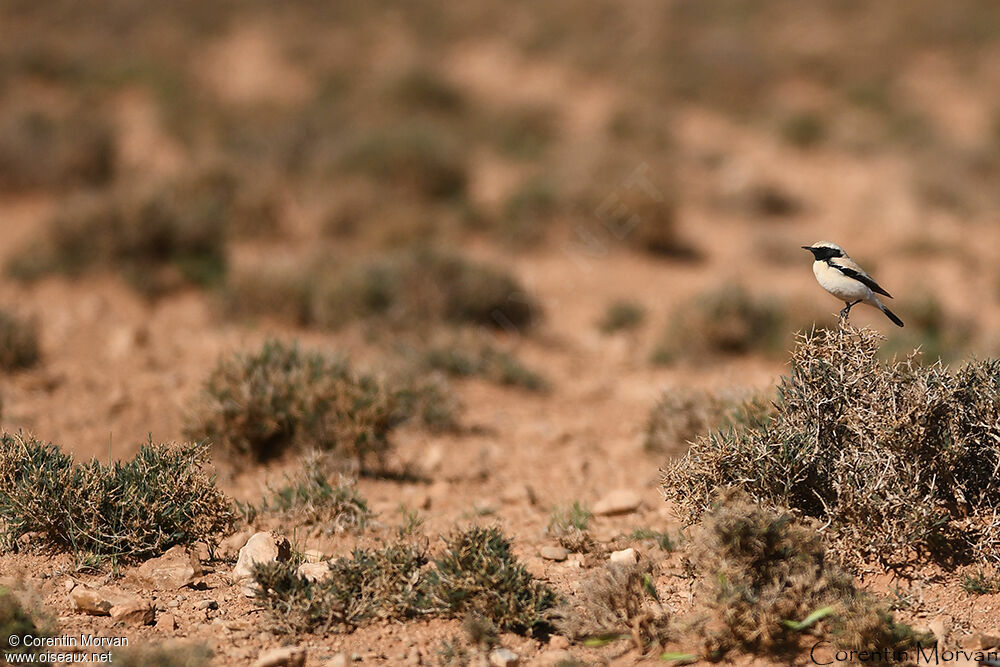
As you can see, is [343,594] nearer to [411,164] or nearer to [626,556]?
[626,556]

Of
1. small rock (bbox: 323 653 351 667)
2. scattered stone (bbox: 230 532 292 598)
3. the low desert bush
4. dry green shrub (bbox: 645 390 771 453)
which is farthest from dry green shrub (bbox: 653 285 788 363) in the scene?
small rock (bbox: 323 653 351 667)

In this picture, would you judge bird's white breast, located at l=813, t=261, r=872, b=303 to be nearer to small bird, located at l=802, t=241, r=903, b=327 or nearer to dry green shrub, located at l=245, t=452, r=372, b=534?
small bird, located at l=802, t=241, r=903, b=327

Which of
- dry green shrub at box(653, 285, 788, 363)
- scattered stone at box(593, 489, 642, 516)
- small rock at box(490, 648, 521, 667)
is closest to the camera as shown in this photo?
small rock at box(490, 648, 521, 667)

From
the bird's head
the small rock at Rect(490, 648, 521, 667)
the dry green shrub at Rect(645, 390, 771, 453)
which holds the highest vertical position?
the bird's head

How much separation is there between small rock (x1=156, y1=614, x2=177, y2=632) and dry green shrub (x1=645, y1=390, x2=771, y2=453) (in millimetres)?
2966

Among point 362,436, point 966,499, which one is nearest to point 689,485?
point 966,499

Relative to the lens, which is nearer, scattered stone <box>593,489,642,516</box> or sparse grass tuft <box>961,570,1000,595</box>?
sparse grass tuft <box>961,570,1000,595</box>

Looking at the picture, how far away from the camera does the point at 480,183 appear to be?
12.0 m

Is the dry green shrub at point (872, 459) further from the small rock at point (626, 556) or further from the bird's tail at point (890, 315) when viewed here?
the small rock at point (626, 556)

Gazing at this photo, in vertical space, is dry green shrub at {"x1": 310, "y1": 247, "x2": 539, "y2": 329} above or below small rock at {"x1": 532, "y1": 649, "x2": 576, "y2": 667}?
above

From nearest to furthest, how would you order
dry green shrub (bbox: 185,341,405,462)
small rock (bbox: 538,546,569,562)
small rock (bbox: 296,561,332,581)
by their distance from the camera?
small rock (bbox: 296,561,332,581), small rock (bbox: 538,546,569,562), dry green shrub (bbox: 185,341,405,462)

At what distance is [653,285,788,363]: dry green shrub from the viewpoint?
747cm

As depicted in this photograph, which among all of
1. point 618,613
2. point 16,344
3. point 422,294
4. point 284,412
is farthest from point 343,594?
point 422,294

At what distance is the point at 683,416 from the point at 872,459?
189 cm
